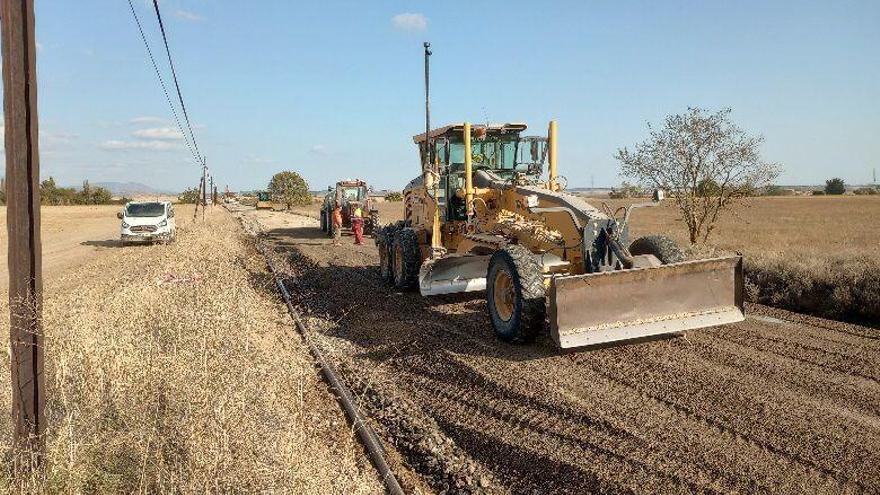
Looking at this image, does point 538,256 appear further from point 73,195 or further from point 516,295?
point 73,195

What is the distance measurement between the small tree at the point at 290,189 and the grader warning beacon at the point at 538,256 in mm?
55254

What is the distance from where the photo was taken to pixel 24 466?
4273 mm

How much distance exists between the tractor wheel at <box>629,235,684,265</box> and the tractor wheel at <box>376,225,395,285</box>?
519 centimetres

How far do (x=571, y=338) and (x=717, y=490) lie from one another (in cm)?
282

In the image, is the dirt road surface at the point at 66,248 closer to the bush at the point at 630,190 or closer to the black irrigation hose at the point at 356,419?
the black irrigation hose at the point at 356,419

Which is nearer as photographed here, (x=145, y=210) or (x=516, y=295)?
(x=516, y=295)

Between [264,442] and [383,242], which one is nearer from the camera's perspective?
[264,442]

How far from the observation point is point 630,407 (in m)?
5.72

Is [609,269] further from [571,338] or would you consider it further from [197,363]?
[197,363]

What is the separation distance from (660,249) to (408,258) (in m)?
4.63

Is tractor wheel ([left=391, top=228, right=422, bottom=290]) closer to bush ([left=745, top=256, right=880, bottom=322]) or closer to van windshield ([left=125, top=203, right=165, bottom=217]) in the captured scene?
bush ([left=745, top=256, right=880, bottom=322])

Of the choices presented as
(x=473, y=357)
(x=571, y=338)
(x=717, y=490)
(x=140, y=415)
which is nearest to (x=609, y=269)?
(x=571, y=338)

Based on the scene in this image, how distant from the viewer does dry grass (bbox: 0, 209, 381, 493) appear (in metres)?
4.14

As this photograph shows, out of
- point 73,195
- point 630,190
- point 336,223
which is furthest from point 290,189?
point 630,190
